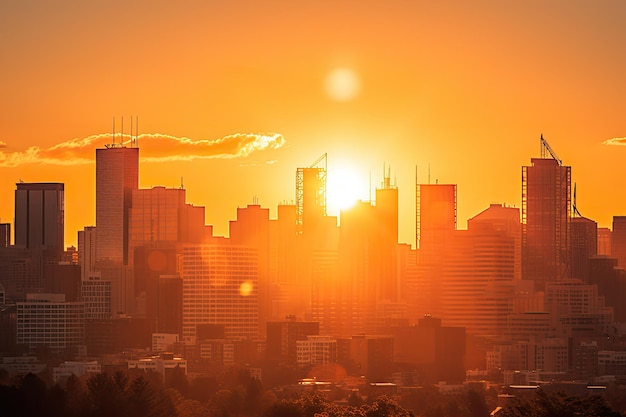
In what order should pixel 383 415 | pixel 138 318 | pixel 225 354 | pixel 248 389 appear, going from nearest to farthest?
pixel 383 415 → pixel 248 389 → pixel 225 354 → pixel 138 318

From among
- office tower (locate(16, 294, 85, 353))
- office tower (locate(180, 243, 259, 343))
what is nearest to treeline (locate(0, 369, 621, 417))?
office tower (locate(16, 294, 85, 353))

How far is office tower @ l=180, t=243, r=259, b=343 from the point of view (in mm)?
181625

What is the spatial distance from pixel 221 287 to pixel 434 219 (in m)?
25.6

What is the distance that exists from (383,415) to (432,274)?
118408mm

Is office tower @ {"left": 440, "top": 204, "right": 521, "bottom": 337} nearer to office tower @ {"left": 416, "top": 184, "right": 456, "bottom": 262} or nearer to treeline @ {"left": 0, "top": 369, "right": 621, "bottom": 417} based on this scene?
office tower @ {"left": 416, "top": 184, "right": 456, "bottom": 262}

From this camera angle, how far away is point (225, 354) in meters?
152

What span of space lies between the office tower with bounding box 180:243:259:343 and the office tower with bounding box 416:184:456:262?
18.5 meters

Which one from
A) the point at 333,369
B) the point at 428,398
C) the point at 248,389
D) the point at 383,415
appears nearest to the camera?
the point at 383,415

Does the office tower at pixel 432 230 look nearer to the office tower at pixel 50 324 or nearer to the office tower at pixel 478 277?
the office tower at pixel 478 277

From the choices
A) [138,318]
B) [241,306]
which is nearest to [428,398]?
[138,318]

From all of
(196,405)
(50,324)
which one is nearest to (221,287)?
(50,324)

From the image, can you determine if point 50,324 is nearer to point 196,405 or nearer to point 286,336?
point 286,336

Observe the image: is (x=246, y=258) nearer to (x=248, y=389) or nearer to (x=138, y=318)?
(x=138, y=318)

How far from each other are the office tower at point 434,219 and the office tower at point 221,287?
18.5 meters
